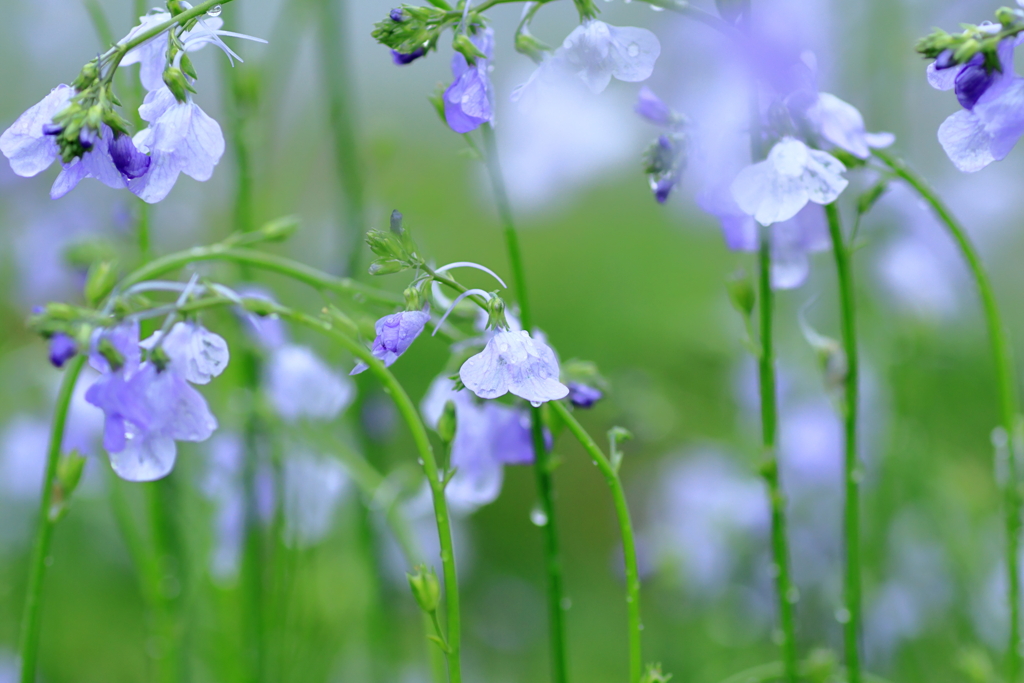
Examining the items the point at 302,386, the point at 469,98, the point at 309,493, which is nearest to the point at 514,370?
the point at 469,98

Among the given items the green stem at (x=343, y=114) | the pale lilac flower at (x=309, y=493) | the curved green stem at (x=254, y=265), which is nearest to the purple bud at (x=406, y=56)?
the curved green stem at (x=254, y=265)

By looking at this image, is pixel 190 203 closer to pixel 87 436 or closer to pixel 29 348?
pixel 29 348

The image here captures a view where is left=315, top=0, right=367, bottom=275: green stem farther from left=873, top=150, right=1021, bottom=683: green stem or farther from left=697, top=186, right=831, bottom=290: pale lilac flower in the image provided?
left=873, top=150, right=1021, bottom=683: green stem

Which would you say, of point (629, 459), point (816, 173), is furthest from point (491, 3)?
point (629, 459)

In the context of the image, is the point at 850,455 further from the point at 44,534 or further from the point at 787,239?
the point at 44,534

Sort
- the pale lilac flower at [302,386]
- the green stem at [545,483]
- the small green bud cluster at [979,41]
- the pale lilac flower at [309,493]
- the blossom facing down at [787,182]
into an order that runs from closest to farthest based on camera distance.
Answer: the small green bud cluster at [979,41] < the blossom facing down at [787,182] < the green stem at [545,483] < the pale lilac flower at [302,386] < the pale lilac flower at [309,493]

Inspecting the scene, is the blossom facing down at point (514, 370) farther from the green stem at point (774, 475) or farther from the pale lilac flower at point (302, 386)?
the pale lilac flower at point (302, 386)
